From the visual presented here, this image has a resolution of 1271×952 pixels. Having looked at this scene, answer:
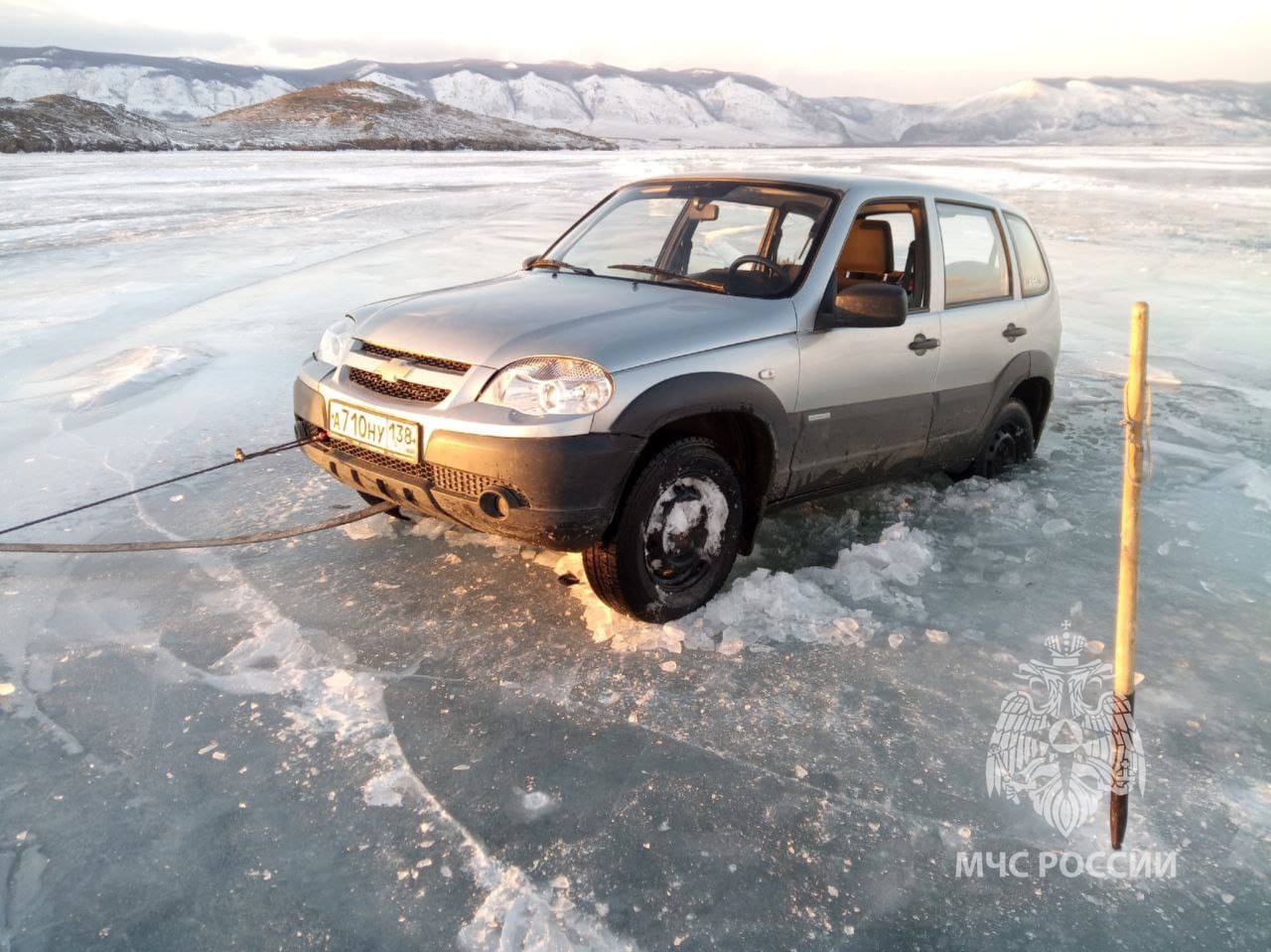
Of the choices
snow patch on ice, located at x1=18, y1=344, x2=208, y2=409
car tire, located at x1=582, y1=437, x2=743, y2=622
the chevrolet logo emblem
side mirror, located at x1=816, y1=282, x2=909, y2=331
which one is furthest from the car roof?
snow patch on ice, located at x1=18, y1=344, x2=208, y2=409

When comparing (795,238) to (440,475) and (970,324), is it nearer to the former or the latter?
(970,324)

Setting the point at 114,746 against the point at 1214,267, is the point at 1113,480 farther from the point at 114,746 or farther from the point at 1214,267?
the point at 1214,267

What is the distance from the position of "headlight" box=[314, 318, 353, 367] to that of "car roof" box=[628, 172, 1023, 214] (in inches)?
64.9

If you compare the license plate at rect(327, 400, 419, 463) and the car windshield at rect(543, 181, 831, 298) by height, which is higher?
the car windshield at rect(543, 181, 831, 298)

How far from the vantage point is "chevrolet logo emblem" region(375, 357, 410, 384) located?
127 inches

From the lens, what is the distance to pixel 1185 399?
6707mm

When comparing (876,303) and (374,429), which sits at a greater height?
(876,303)

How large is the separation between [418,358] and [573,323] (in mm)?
561

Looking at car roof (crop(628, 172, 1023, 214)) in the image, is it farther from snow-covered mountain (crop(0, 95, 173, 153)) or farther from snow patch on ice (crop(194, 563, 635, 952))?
snow-covered mountain (crop(0, 95, 173, 153))

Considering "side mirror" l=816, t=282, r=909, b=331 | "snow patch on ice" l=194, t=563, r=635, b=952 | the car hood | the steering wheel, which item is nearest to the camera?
"snow patch on ice" l=194, t=563, r=635, b=952

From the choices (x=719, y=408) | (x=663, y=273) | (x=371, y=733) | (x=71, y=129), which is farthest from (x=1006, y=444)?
(x=71, y=129)

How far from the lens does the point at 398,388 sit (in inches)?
128

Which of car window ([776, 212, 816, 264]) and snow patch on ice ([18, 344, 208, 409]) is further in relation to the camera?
snow patch on ice ([18, 344, 208, 409])

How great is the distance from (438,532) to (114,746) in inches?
66.4
